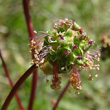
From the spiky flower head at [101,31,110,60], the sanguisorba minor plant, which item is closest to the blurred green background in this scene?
the spiky flower head at [101,31,110,60]

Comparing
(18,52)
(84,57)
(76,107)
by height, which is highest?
(18,52)

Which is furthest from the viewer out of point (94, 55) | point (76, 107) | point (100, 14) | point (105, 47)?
point (100, 14)

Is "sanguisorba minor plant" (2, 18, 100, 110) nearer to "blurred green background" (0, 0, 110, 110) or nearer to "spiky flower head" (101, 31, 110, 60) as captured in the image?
"spiky flower head" (101, 31, 110, 60)

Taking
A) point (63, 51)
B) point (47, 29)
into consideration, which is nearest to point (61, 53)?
point (63, 51)

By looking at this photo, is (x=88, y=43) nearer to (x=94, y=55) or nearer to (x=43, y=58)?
(x=94, y=55)

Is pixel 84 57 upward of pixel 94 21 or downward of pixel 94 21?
downward

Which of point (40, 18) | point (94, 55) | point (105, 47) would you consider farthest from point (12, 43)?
point (94, 55)

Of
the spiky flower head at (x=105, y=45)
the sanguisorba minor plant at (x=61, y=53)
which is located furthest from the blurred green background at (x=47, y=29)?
the sanguisorba minor plant at (x=61, y=53)

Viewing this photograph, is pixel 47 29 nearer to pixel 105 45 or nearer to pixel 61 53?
pixel 105 45

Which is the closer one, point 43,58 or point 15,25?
point 43,58
